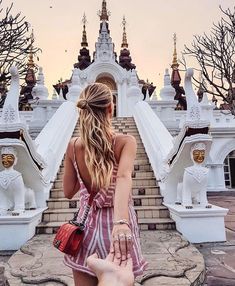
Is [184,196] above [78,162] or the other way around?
the other way around

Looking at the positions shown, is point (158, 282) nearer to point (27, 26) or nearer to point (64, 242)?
point (64, 242)

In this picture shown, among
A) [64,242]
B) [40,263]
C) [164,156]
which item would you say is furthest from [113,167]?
[164,156]

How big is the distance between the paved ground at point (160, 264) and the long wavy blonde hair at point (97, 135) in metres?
1.56

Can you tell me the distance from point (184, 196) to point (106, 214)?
310 centimetres

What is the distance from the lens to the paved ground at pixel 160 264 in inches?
101

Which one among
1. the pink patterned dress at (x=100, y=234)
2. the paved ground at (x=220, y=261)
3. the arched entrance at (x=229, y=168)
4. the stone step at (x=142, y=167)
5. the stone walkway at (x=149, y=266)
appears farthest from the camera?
the arched entrance at (x=229, y=168)

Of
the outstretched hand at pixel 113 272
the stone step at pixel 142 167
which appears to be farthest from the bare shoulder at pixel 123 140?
the stone step at pixel 142 167

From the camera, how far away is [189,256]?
3088 mm

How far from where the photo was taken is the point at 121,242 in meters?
1.17

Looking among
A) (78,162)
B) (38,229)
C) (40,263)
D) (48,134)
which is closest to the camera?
(78,162)

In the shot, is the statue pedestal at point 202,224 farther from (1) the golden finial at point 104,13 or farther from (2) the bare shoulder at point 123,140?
(1) the golden finial at point 104,13

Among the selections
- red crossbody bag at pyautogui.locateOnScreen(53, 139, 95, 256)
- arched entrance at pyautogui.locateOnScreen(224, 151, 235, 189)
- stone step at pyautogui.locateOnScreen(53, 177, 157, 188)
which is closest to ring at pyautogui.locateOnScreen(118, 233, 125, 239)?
red crossbody bag at pyautogui.locateOnScreen(53, 139, 95, 256)

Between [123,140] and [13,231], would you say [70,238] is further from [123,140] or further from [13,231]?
[13,231]

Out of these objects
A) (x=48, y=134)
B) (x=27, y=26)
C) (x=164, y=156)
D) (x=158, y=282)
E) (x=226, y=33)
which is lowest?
(x=158, y=282)
